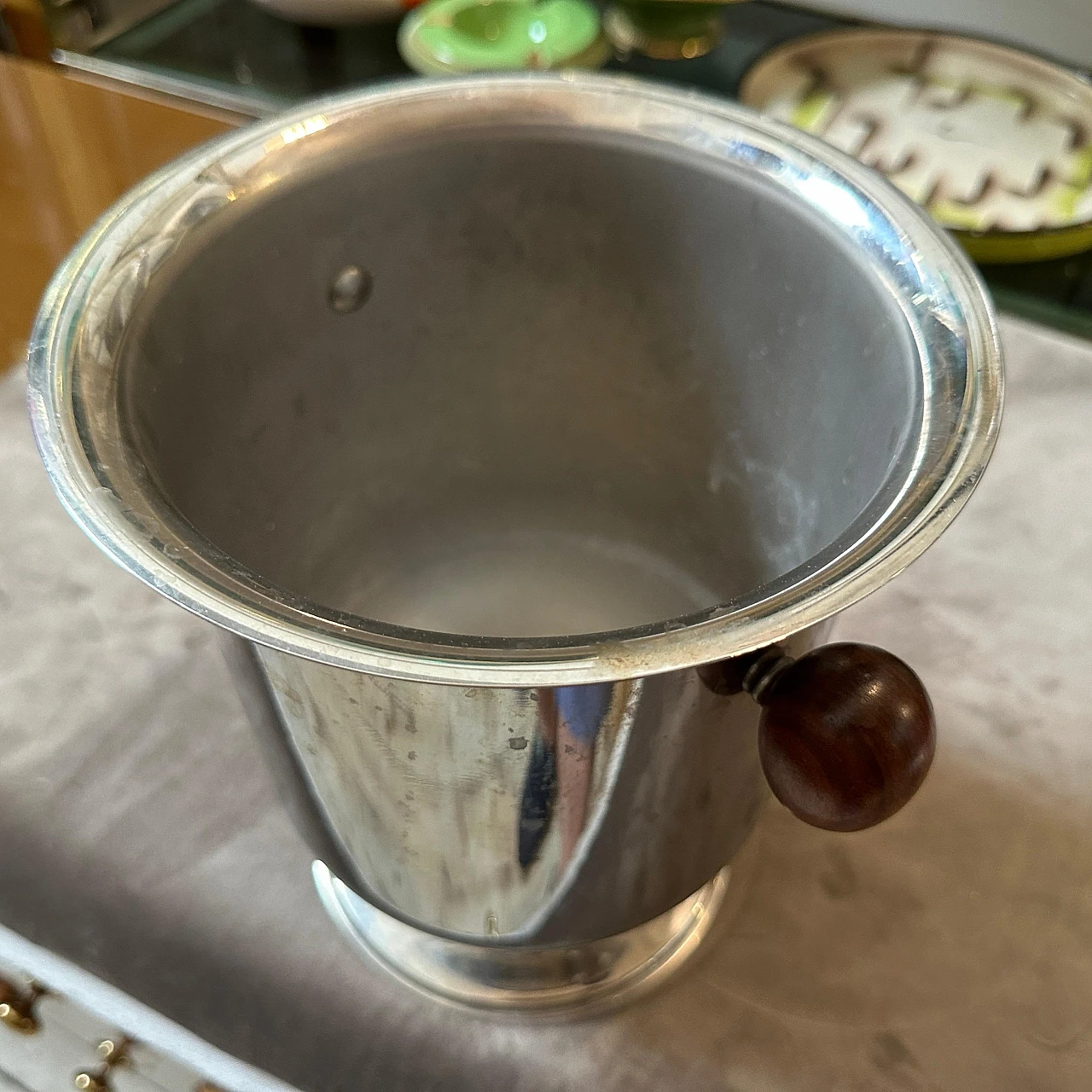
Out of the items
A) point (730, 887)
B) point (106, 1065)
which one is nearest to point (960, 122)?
point (730, 887)

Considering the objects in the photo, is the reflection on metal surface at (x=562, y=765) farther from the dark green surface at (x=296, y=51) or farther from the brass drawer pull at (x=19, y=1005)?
the dark green surface at (x=296, y=51)

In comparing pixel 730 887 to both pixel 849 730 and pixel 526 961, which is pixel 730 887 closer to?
pixel 526 961

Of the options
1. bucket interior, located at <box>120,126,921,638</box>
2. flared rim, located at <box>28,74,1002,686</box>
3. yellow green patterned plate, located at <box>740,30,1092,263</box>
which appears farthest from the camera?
yellow green patterned plate, located at <box>740,30,1092,263</box>

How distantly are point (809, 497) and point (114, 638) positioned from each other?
380 mm

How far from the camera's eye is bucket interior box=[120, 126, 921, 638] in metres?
0.43

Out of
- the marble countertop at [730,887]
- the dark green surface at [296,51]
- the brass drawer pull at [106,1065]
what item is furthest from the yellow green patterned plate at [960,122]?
the brass drawer pull at [106,1065]

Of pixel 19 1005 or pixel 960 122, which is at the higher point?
pixel 960 122

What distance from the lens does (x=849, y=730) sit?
0.97ft

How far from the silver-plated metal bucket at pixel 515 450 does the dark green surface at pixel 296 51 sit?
0.42 metres

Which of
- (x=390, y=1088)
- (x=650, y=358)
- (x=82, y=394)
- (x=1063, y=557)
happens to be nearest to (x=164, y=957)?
(x=390, y=1088)

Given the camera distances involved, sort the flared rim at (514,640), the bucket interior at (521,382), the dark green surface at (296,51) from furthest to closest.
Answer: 1. the dark green surface at (296,51)
2. the bucket interior at (521,382)
3. the flared rim at (514,640)

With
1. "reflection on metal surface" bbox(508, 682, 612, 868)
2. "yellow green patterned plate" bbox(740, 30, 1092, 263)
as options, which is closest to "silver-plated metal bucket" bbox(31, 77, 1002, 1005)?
"reflection on metal surface" bbox(508, 682, 612, 868)

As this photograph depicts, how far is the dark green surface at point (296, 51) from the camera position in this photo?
0.89m

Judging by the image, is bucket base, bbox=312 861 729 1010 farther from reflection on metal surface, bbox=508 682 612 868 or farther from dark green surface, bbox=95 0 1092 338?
dark green surface, bbox=95 0 1092 338
